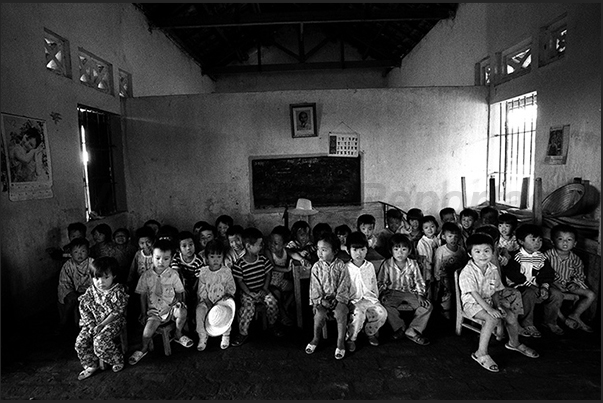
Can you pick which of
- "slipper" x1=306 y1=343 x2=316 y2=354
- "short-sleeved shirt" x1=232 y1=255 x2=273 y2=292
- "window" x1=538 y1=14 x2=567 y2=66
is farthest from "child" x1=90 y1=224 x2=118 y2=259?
"window" x1=538 y1=14 x2=567 y2=66

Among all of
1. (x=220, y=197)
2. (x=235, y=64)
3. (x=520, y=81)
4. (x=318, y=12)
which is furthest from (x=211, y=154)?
(x=235, y=64)

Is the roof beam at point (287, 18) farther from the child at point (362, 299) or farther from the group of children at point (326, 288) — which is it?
the child at point (362, 299)

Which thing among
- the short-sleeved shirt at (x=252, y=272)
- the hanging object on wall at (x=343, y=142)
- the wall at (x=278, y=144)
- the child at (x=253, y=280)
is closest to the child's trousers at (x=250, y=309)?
the child at (x=253, y=280)

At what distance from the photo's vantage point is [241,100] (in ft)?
21.1

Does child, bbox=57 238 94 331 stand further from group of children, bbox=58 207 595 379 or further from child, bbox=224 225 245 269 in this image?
child, bbox=224 225 245 269

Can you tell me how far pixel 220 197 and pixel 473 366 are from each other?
4628mm

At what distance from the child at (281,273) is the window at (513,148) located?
3551 millimetres

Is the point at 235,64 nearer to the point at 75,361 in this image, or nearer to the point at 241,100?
the point at 241,100

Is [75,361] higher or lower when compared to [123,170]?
lower

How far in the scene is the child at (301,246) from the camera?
3.87 meters

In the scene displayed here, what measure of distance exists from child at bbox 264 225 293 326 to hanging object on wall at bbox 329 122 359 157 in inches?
111

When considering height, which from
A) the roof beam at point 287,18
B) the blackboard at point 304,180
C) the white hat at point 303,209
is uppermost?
the roof beam at point 287,18

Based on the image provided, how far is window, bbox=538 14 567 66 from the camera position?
4.62 metres

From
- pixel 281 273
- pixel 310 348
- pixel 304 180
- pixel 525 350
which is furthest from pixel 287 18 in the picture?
pixel 525 350
